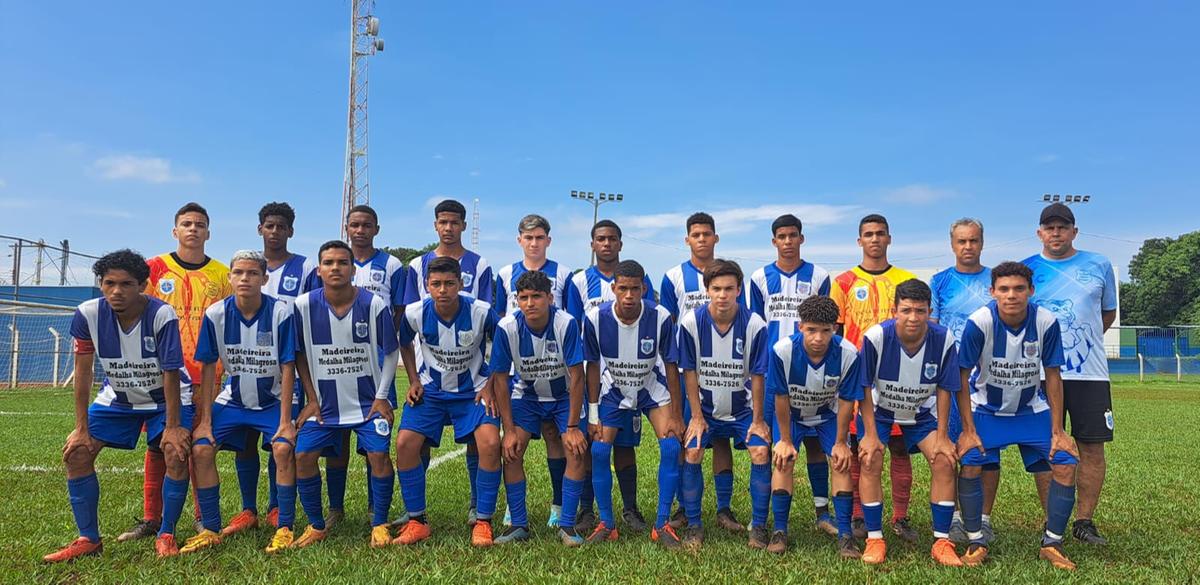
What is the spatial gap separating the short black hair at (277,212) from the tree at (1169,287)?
53.4 meters

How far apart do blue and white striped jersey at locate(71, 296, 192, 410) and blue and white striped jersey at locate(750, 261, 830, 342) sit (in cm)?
376

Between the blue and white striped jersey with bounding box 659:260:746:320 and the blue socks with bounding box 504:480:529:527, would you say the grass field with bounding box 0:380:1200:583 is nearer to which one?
the blue socks with bounding box 504:480:529:527

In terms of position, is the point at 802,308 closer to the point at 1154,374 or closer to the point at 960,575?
the point at 960,575

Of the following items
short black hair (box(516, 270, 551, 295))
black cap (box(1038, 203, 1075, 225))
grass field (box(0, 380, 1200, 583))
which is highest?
black cap (box(1038, 203, 1075, 225))

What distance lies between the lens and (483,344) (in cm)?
485

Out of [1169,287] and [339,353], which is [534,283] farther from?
[1169,287]

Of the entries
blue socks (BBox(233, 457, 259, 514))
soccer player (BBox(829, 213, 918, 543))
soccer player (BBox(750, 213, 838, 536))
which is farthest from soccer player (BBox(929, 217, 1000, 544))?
blue socks (BBox(233, 457, 259, 514))

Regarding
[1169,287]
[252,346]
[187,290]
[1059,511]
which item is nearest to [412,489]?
[252,346]

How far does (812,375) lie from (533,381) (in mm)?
1751

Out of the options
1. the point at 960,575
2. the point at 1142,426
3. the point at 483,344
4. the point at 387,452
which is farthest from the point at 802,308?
the point at 1142,426

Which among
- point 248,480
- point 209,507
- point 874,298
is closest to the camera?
point 209,507

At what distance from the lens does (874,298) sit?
5.05 m

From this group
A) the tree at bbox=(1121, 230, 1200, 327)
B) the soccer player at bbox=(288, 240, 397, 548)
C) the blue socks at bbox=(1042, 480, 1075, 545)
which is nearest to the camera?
the blue socks at bbox=(1042, 480, 1075, 545)

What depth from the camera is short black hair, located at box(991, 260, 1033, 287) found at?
14.3 feet
